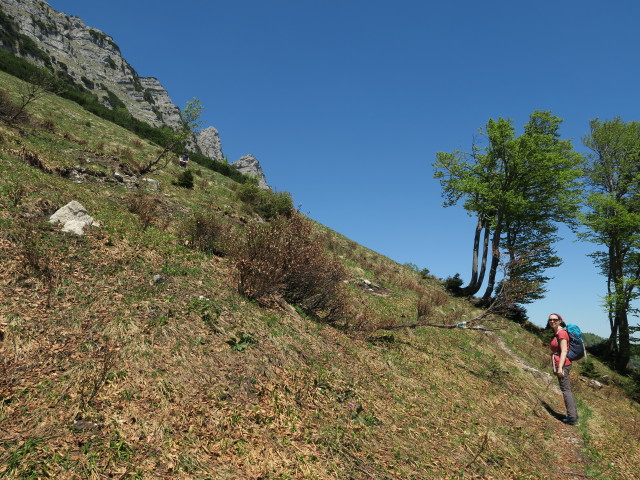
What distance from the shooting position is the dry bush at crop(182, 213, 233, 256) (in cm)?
971

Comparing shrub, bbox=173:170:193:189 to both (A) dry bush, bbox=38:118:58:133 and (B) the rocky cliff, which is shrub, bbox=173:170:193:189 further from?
(B) the rocky cliff

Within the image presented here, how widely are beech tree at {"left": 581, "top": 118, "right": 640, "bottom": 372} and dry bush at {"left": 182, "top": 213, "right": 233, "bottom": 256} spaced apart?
2346 cm

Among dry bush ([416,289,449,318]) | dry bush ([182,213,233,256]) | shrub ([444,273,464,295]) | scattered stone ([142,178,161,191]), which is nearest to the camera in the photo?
dry bush ([182,213,233,256])

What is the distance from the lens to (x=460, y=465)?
4.79m

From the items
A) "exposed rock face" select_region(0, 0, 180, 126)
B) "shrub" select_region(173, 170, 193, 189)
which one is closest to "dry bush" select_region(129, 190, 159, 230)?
"shrub" select_region(173, 170, 193, 189)

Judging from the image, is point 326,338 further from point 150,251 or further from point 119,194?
point 119,194

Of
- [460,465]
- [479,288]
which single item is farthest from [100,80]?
[460,465]

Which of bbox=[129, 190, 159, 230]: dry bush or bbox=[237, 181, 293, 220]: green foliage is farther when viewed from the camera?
bbox=[237, 181, 293, 220]: green foliage

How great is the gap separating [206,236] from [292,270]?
336 cm

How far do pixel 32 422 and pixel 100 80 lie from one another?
126 metres

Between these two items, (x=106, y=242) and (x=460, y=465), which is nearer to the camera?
(x=460, y=465)

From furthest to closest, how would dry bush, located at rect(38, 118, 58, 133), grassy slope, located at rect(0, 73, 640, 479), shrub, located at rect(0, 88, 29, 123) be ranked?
dry bush, located at rect(38, 118, 58, 133)
shrub, located at rect(0, 88, 29, 123)
grassy slope, located at rect(0, 73, 640, 479)

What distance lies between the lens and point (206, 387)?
4.55m

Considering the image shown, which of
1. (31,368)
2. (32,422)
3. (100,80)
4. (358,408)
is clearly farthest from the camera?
(100,80)
